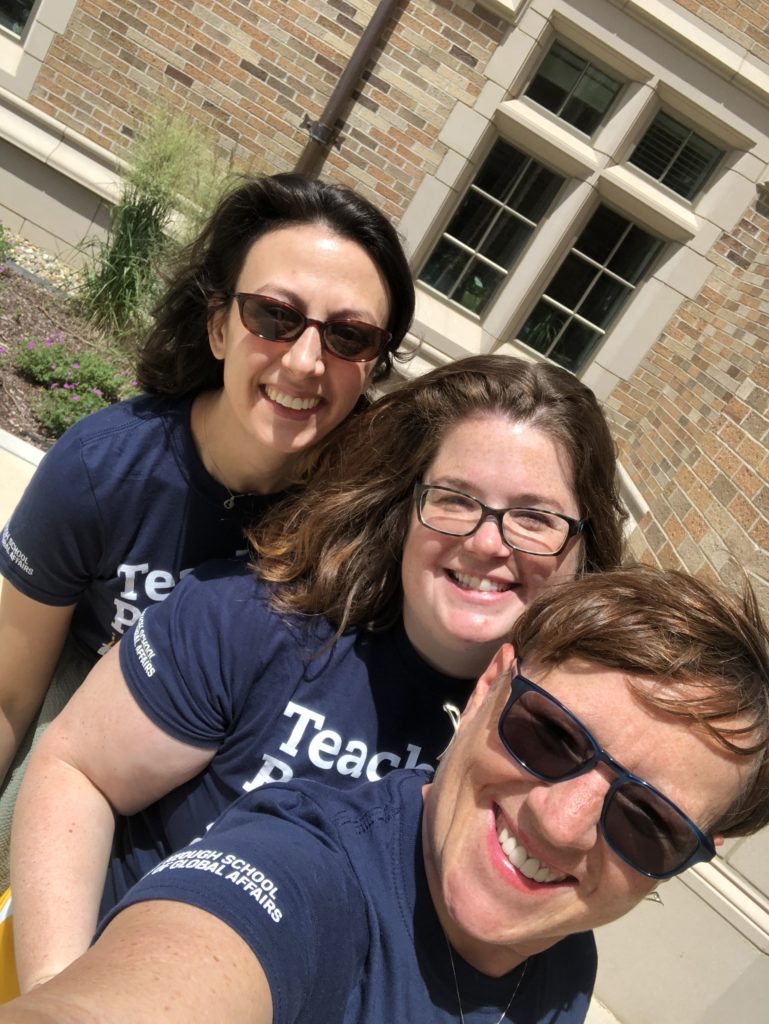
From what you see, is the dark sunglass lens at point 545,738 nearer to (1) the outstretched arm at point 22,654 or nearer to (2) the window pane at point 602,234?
(1) the outstretched arm at point 22,654

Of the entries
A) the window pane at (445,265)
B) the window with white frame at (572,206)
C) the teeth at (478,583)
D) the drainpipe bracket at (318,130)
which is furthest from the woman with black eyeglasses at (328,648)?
the window pane at (445,265)

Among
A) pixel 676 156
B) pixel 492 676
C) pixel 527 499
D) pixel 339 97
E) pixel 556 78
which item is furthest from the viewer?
pixel 676 156

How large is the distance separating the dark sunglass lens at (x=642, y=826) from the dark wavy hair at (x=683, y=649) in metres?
0.10

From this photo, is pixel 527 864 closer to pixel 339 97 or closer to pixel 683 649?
pixel 683 649

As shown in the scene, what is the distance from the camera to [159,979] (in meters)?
0.80

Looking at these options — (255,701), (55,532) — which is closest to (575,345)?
(55,532)

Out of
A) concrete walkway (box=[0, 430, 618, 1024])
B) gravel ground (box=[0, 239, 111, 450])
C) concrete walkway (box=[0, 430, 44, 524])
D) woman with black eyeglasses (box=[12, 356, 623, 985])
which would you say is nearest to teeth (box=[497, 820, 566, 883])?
woman with black eyeglasses (box=[12, 356, 623, 985])

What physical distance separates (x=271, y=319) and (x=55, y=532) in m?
0.65

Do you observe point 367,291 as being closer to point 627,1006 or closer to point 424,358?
point 627,1006

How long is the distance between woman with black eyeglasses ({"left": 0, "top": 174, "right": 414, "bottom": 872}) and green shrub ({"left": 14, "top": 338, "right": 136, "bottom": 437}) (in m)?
2.70

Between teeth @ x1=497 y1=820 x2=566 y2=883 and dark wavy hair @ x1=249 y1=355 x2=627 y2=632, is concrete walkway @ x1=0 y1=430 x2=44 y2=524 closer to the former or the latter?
dark wavy hair @ x1=249 y1=355 x2=627 y2=632

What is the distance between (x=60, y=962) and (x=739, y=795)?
107 cm

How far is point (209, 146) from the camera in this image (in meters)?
6.34

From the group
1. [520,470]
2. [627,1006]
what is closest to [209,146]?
[520,470]
